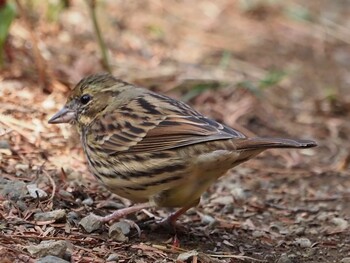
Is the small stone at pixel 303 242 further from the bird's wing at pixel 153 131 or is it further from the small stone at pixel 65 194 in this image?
the small stone at pixel 65 194

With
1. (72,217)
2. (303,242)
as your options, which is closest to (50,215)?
(72,217)

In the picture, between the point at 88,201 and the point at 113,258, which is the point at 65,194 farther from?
the point at 113,258

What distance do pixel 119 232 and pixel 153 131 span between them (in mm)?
577

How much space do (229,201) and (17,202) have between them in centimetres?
155

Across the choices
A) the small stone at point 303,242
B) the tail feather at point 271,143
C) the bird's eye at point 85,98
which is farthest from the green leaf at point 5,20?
the small stone at point 303,242

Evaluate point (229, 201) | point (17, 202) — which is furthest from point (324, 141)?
point (17, 202)

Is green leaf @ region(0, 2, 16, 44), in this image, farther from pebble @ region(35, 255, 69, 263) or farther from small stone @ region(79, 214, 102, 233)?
pebble @ region(35, 255, 69, 263)

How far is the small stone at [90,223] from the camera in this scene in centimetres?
400

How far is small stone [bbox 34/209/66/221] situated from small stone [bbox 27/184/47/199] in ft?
0.64

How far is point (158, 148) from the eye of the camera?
4.07 metres

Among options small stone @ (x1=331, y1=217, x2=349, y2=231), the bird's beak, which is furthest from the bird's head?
small stone @ (x1=331, y1=217, x2=349, y2=231)

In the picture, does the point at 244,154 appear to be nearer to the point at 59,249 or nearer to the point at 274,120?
the point at 59,249

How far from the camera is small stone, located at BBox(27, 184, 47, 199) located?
4.19m

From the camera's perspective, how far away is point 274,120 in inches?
266
